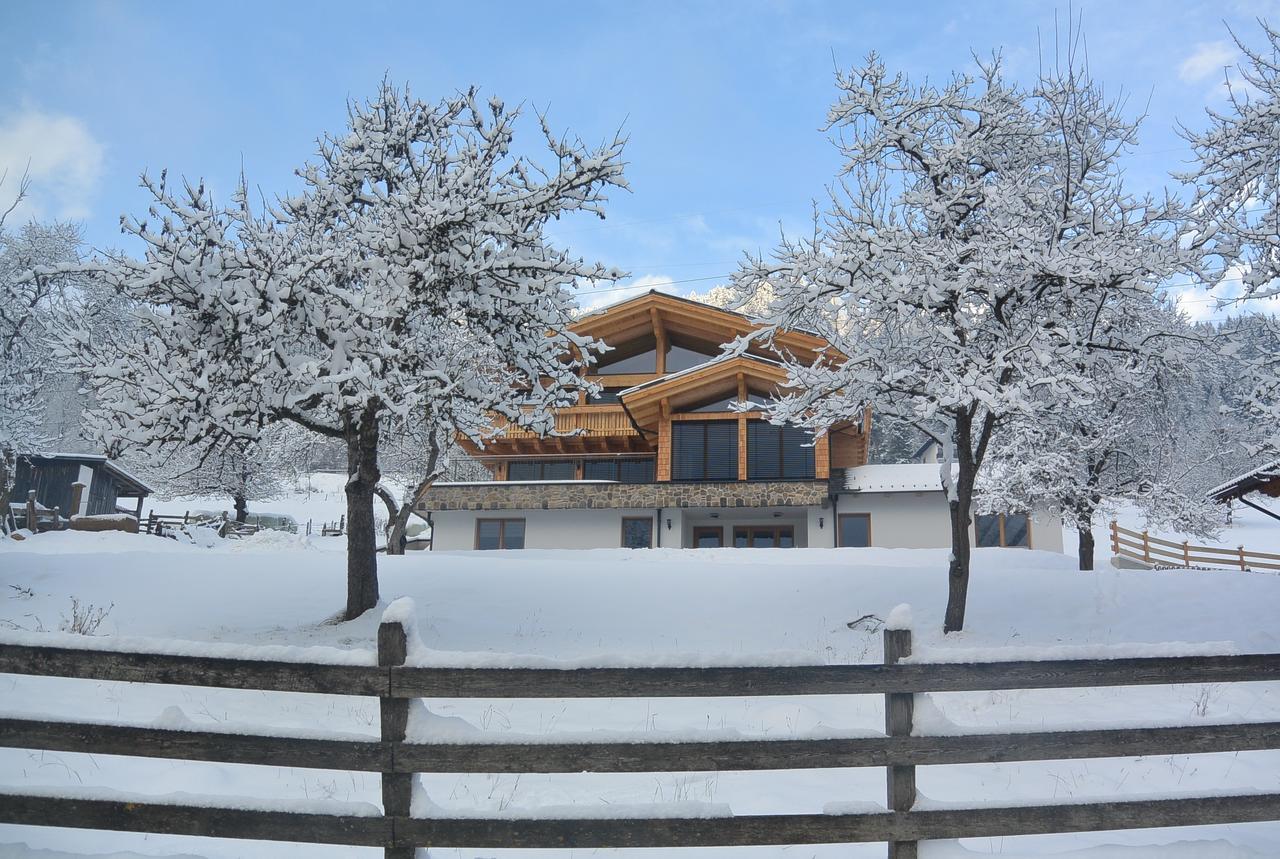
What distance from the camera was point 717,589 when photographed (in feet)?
56.5

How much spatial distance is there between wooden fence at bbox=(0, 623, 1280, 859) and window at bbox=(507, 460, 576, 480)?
30.9 metres

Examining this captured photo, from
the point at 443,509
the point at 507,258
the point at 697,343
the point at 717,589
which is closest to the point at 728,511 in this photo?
the point at 697,343

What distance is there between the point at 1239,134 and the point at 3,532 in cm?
3219

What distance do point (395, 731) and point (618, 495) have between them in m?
25.8

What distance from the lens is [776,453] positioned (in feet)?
98.5

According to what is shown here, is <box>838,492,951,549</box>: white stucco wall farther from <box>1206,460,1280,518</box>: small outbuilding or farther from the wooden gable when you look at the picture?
<box>1206,460,1280,518</box>: small outbuilding

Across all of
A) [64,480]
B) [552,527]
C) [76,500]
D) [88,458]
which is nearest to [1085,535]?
[552,527]

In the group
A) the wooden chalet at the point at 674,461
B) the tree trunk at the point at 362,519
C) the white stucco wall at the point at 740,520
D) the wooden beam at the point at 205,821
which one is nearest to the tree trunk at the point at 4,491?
the wooden chalet at the point at 674,461

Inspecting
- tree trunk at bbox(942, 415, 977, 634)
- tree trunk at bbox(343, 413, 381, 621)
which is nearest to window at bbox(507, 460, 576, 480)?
tree trunk at bbox(343, 413, 381, 621)

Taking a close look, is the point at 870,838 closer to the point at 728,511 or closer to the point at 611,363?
the point at 728,511

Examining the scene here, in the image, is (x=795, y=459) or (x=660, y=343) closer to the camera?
(x=795, y=459)

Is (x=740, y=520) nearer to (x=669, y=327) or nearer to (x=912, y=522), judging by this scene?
(x=912, y=522)

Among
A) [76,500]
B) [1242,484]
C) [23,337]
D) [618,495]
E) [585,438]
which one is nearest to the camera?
A: [23,337]

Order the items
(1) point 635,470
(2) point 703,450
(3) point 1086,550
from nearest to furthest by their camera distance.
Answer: (3) point 1086,550
(2) point 703,450
(1) point 635,470
